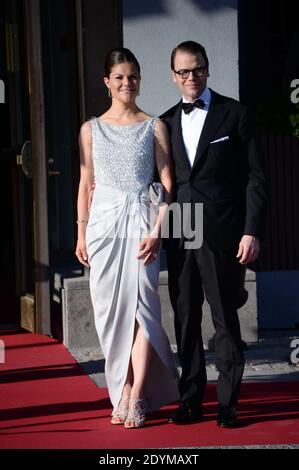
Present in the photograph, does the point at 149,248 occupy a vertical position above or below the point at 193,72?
below

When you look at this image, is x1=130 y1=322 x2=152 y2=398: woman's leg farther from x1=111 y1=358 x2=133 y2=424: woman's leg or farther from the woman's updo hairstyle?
the woman's updo hairstyle

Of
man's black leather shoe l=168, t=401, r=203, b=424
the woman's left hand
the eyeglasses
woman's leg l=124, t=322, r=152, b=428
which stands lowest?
man's black leather shoe l=168, t=401, r=203, b=424

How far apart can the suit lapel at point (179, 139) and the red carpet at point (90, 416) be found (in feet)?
4.49

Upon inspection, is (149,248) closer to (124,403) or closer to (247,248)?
(247,248)

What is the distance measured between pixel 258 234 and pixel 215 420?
1053mm

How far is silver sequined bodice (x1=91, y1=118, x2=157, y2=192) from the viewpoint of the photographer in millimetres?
5891

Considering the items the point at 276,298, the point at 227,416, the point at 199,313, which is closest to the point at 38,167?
the point at 276,298

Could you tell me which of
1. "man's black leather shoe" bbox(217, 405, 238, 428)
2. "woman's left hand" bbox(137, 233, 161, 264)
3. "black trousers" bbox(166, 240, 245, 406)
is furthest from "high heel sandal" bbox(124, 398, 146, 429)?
"woman's left hand" bbox(137, 233, 161, 264)

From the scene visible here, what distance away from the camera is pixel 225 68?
8.31 metres

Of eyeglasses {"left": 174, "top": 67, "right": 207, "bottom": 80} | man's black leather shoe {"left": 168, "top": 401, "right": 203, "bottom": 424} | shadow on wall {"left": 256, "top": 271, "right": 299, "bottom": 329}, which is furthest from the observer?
shadow on wall {"left": 256, "top": 271, "right": 299, "bottom": 329}

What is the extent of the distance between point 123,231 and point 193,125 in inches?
26.2

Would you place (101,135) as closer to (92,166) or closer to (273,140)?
(92,166)

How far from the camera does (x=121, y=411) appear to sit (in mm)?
6008

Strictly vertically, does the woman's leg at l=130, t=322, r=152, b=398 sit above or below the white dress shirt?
below
